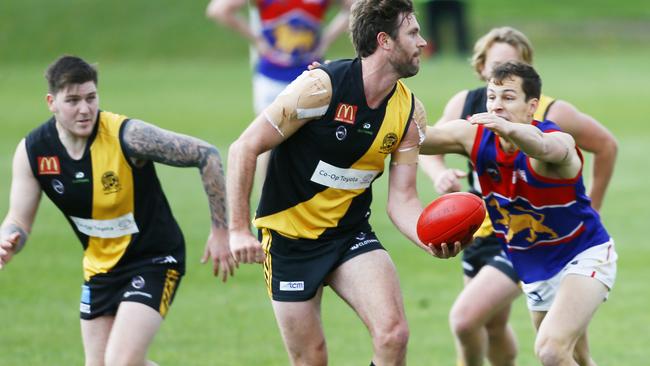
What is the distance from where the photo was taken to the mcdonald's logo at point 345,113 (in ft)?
19.8

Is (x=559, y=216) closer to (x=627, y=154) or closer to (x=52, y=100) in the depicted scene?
(x=52, y=100)

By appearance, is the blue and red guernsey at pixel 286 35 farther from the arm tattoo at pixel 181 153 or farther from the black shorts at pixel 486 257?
the arm tattoo at pixel 181 153

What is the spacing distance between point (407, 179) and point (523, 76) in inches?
34.6

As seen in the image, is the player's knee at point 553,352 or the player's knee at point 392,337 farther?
→ the player's knee at point 553,352

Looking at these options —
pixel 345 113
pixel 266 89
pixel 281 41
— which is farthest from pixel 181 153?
pixel 281 41

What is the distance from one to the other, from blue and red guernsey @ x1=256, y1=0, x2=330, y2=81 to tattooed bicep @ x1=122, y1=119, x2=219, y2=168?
504 centimetres

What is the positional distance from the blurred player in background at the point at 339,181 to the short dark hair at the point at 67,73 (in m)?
1.25

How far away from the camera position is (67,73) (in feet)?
21.7

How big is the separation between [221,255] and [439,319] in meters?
3.77

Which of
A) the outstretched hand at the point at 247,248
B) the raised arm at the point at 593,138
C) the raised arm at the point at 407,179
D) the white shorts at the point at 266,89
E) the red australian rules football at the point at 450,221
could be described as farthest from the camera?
the white shorts at the point at 266,89

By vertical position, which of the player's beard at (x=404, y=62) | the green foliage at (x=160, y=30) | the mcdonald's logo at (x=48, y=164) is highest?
the player's beard at (x=404, y=62)

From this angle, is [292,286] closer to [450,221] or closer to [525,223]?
[450,221]

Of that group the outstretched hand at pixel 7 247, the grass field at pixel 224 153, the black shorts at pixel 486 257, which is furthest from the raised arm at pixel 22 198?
the black shorts at pixel 486 257

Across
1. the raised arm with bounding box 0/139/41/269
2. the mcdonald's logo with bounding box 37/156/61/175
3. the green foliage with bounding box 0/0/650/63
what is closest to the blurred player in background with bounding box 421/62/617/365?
the mcdonald's logo with bounding box 37/156/61/175
